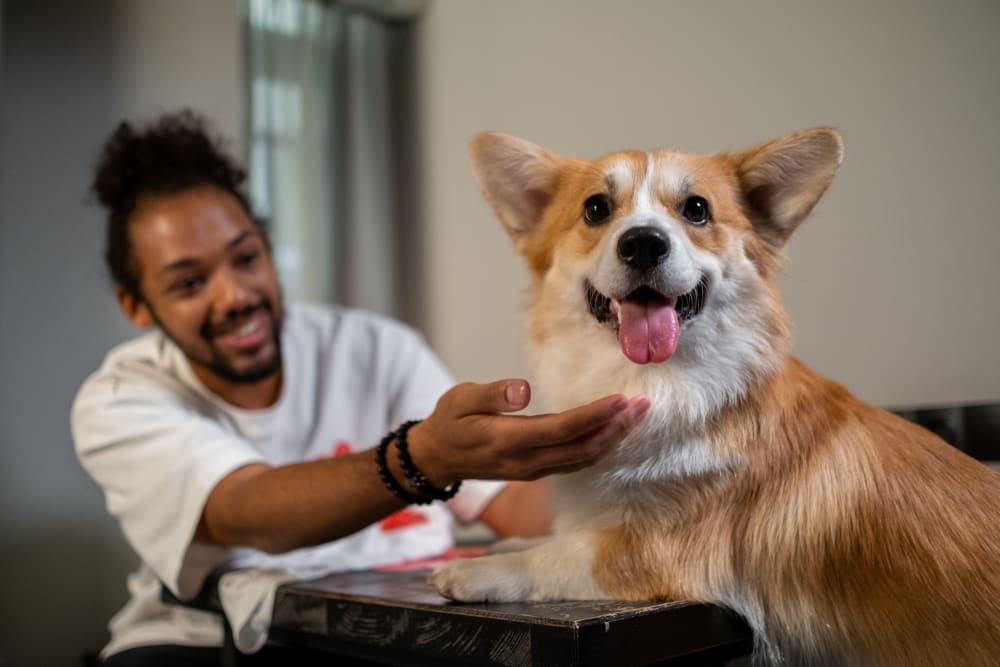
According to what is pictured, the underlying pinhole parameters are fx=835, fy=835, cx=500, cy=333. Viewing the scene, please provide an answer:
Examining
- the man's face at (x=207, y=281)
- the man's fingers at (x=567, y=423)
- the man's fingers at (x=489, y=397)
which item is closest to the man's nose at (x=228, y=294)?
the man's face at (x=207, y=281)

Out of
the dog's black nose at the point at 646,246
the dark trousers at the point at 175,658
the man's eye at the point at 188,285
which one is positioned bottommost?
the dark trousers at the point at 175,658

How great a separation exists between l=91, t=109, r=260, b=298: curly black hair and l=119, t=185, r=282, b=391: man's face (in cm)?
3

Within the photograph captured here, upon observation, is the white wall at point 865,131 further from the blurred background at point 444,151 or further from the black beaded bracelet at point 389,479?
the black beaded bracelet at point 389,479

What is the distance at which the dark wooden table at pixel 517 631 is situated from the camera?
0.79 meters

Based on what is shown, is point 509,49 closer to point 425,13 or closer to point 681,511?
point 425,13

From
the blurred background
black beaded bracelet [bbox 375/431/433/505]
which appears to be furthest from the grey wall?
black beaded bracelet [bbox 375/431/433/505]

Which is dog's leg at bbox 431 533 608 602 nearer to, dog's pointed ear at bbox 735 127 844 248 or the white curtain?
dog's pointed ear at bbox 735 127 844 248

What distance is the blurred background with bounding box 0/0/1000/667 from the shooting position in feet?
4.10

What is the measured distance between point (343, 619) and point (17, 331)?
1.87m

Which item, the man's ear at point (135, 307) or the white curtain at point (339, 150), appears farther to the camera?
the white curtain at point (339, 150)

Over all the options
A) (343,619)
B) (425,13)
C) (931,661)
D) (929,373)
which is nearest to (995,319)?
(929,373)

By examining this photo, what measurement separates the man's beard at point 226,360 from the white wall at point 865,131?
610mm

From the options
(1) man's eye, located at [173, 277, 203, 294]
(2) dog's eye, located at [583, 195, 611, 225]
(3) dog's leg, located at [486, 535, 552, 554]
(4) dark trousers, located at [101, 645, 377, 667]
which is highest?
(2) dog's eye, located at [583, 195, 611, 225]

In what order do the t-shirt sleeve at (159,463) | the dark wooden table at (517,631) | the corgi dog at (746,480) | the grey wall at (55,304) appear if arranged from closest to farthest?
1. the dark wooden table at (517,631)
2. the corgi dog at (746,480)
3. the t-shirt sleeve at (159,463)
4. the grey wall at (55,304)
